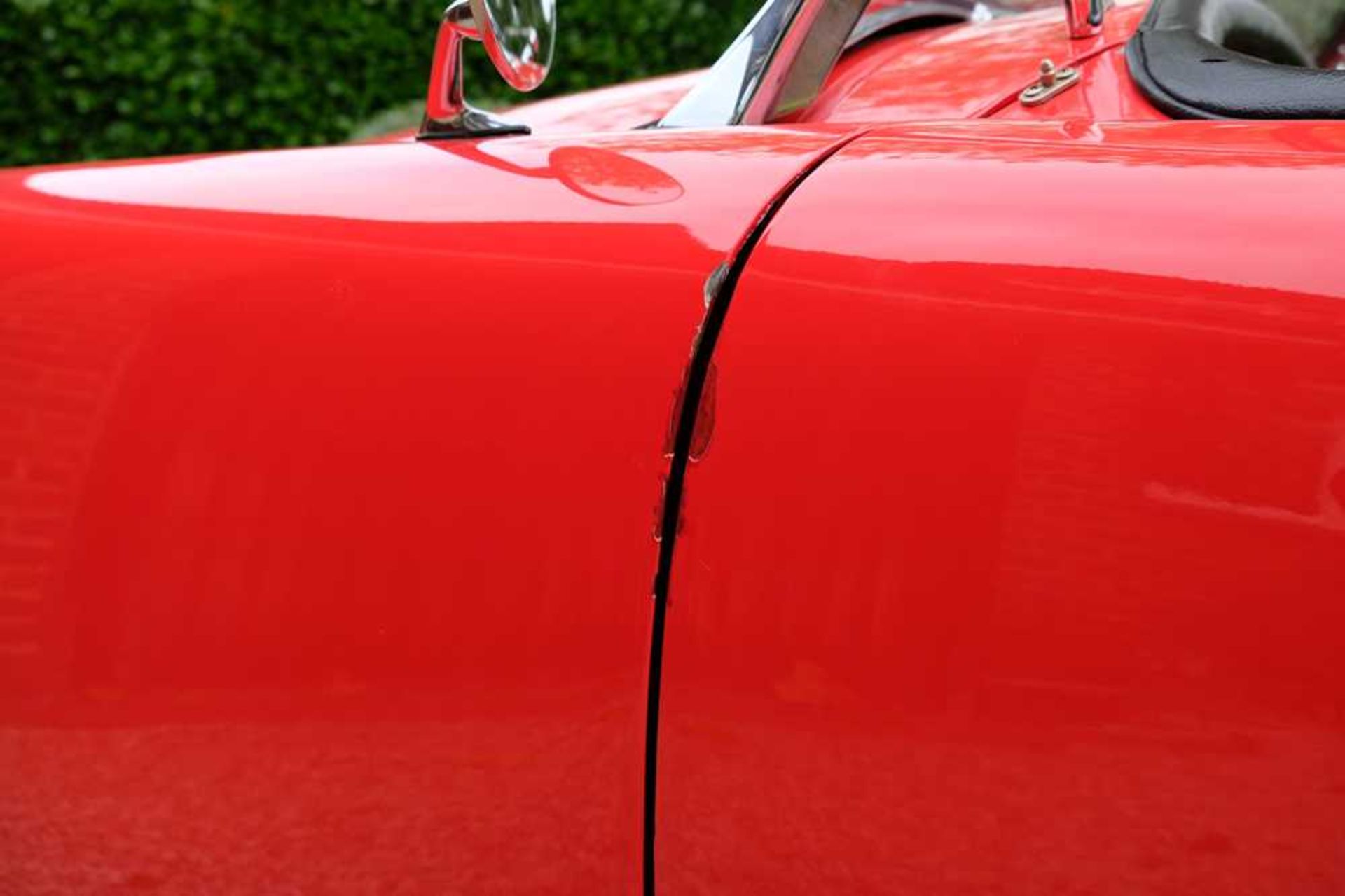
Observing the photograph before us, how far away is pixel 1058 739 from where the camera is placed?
99 centimetres

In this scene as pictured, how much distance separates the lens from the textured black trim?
53.1 inches

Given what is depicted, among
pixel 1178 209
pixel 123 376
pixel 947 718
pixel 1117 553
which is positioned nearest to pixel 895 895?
pixel 947 718

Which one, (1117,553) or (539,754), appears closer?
(1117,553)

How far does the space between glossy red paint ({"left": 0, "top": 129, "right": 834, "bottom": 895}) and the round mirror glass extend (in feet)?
0.94

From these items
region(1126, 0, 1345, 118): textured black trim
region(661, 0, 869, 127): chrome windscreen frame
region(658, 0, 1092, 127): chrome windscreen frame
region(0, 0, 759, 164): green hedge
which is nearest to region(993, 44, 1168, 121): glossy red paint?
region(1126, 0, 1345, 118): textured black trim

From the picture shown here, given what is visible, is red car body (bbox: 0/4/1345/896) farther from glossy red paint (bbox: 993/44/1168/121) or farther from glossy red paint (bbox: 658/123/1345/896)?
glossy red paint (bbox: 993/44/1168/121)

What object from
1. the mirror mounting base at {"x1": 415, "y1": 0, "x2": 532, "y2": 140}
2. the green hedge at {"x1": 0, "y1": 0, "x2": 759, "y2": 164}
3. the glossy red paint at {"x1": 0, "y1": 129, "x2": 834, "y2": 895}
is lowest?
the green hedge at {"x1": 0, "y1": 0, "x2": 759, "y2": 164}

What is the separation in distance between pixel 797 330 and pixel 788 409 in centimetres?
6

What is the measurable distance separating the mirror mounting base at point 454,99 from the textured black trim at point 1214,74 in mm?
625

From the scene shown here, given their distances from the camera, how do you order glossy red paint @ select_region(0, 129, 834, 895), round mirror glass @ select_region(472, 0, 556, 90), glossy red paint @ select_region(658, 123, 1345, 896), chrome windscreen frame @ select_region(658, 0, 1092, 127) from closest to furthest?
1. glossy red paint @ select_region(658, 123, 1345, 896)
2. glossy red paint @ select_region(0, 129, 834, 895)
3. round mirror glass @ select_region(472, 0, 556, 90)
4. chrome windscreen frame @ select_region(658, 0, 1092, 127)

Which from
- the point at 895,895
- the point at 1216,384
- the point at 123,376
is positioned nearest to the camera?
the point at 1216,384

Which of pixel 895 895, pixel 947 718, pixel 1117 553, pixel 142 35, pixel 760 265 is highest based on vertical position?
pixel 760 265

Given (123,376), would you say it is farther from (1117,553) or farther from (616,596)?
(1117,553)

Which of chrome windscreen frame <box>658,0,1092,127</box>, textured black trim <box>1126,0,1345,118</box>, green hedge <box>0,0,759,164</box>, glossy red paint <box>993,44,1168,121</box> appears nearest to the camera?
textured black trim <box>1126,0,1345,118</box>
